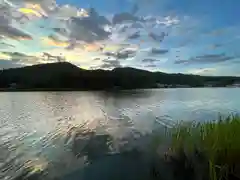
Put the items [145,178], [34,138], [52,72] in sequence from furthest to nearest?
[52,72] → [34,138] → [145,178]

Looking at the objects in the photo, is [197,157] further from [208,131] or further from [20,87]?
[20,87]

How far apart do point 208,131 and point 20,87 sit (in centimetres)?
15138

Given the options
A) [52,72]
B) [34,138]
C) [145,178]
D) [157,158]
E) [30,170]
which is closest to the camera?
[145,178]

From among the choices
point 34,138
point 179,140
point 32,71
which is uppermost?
A: point 32,71

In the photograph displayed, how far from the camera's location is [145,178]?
10859 mm

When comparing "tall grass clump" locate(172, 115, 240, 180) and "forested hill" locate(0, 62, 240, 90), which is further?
"forested hill" locate(0, 62, 240, 90)

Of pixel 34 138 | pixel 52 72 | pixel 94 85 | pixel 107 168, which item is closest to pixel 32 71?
pixel 52 72

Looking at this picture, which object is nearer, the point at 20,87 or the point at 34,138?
the point at 34,138

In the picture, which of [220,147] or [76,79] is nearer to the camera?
[220,147]

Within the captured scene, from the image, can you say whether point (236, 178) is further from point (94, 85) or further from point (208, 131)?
point (94, 85)

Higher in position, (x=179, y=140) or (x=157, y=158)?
(x=179, y=140)

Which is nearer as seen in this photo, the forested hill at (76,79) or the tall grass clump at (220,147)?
the tall grass clump at (220,147)

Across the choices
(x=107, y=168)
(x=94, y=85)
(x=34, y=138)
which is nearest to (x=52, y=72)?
(x=94, y=85)

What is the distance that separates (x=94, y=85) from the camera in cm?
14650
